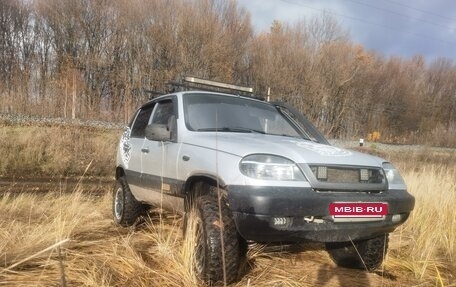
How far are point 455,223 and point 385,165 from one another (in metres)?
2.25

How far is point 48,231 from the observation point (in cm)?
414

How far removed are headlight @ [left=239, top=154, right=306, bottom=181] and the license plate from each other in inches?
12.3

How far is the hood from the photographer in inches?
125

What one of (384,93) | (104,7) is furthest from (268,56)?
(384,93)

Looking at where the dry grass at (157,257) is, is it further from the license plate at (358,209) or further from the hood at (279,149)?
the hood at (279,149)

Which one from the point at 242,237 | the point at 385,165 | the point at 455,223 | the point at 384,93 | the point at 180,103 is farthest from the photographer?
the point at 384,93

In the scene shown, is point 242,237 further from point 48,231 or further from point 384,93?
point 384,93

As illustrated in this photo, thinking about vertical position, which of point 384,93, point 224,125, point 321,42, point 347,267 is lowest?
point 347,267

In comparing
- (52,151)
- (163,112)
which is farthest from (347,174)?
(52,151)

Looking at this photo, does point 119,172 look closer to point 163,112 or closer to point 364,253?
point 163,112

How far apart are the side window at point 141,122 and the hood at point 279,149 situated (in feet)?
5.14

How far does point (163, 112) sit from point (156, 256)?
1698mm

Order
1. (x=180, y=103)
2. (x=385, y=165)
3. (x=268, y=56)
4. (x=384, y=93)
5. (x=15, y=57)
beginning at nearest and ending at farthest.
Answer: (x=385, y=165) → (x=180, y=103) → (x=15, y=57) → (x=268, y=56) → (x=384, y=93)

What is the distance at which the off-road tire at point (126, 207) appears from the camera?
5191 mm
